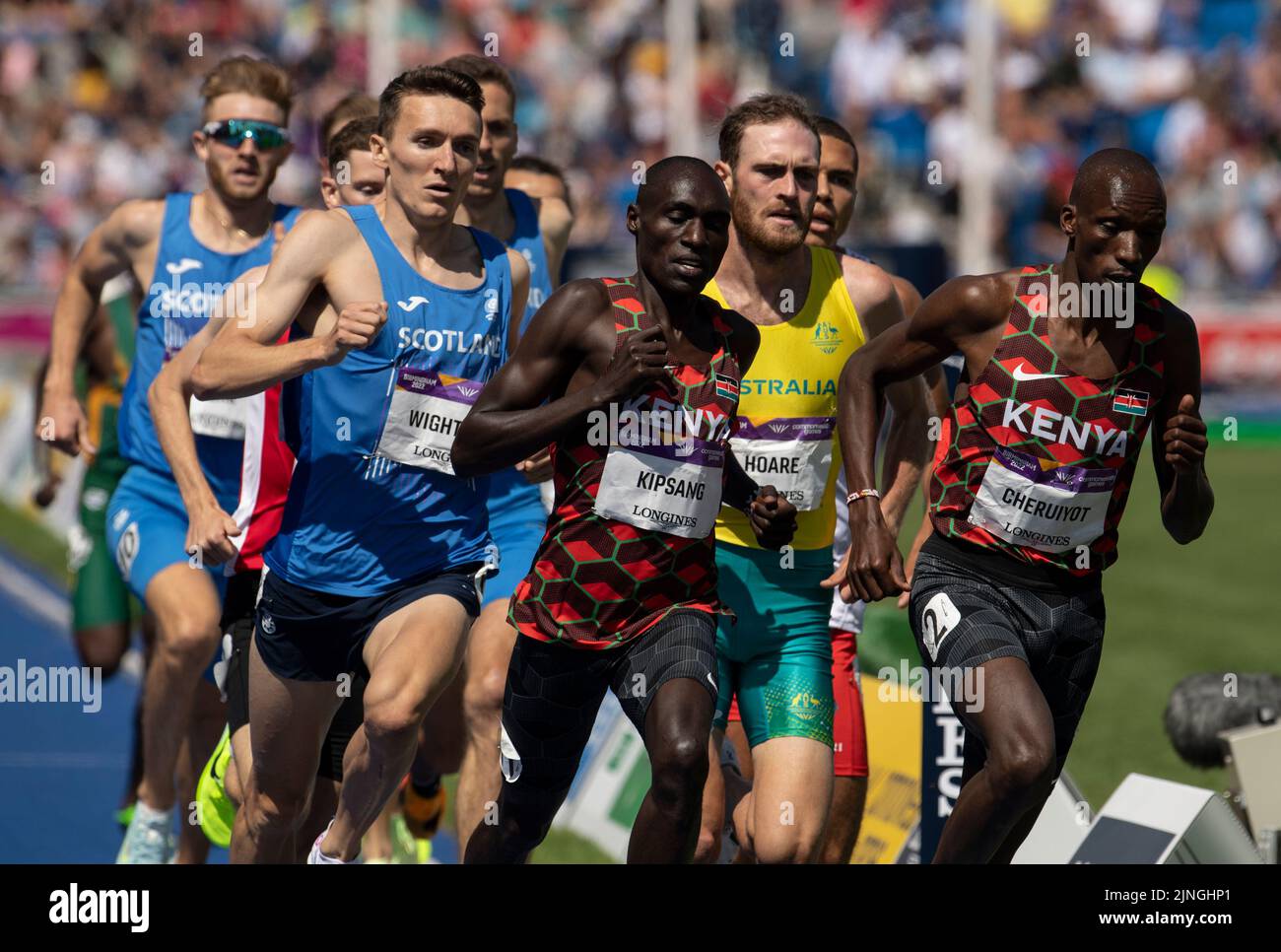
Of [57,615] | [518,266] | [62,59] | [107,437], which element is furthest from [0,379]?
[518,266]

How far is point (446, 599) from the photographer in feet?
20.0

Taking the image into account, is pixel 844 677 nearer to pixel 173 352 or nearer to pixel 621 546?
pixel 621 546

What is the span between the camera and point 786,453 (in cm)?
617

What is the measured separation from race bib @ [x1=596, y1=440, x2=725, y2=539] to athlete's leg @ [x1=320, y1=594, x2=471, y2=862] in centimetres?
74

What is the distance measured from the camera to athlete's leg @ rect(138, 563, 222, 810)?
7.09 metres

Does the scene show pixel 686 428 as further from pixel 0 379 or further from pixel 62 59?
pixel 62 59

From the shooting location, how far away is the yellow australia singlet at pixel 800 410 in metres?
6.16

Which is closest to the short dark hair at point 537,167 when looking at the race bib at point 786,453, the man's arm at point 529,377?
the race bib at point 786,453

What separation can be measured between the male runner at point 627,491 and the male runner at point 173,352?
75.7 inches

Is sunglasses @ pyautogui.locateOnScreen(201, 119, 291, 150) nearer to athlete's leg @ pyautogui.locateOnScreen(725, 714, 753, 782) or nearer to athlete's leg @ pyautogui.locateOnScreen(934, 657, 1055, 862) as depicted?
athlete's leg @ pyautogui.locateOnScreen(725, 714, 753, 782)

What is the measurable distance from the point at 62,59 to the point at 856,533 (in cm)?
2282

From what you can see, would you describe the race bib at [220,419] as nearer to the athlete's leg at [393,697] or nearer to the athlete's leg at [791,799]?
the athlete's leg at [393,697]

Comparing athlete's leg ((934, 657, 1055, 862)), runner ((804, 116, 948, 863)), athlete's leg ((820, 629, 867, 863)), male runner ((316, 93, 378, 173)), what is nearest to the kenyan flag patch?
athlete's leg ((934, 657, 1055, 862))

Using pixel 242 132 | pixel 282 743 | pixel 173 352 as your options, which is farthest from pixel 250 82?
pixel 282 743
